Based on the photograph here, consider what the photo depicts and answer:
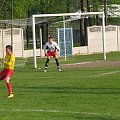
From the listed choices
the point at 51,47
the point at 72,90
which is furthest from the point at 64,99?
the point at 51,47

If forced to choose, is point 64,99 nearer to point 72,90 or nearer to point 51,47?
point 72,90

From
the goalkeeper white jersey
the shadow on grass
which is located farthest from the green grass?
the goalkeeper white jersey

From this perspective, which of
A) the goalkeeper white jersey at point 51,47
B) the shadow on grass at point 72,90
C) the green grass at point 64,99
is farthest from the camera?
the goalkeeper white jersey at point 51,47

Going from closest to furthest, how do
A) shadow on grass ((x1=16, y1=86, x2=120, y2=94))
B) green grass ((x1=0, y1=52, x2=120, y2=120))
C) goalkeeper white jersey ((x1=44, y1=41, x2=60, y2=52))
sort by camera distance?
green grass ((x1=0, y1=52, x2=120, y2=120)) → shadow on grass ((x1=16, y1=86, x2=120, y2=94)) → goalkeeper white jersey ((x1=44, y1=41, x2=60, y2=52))

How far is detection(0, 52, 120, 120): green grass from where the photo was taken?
1133 centimetres

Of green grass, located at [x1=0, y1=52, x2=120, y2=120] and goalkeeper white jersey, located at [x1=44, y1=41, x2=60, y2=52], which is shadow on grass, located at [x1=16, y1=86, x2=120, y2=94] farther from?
goalkeeper white jersey, located at [x1=44, y1=41, x2=60, y2=52]

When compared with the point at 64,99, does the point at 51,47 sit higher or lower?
higher

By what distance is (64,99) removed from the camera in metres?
13.9

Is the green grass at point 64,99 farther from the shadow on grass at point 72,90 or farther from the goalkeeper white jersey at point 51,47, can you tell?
the goalkeeper white jersey at point 51,47

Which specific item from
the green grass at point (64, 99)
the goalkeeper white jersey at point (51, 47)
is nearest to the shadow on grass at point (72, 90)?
the green grass at point (64, 99)

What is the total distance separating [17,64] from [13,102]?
16.8 meters

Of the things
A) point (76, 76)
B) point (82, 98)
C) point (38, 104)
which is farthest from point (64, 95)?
point (76, 76)

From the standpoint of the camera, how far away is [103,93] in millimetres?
14930

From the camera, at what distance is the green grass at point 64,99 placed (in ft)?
37.2
